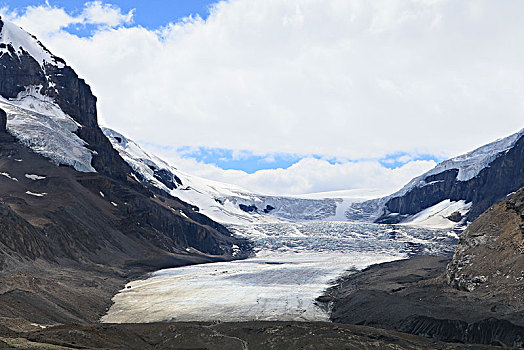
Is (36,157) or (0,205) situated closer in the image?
(0,205)

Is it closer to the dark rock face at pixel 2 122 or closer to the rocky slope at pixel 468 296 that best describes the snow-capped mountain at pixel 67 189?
the dark rock face at pixel 2 122

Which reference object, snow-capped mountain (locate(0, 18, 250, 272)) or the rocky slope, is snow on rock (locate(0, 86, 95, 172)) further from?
the rocky slope

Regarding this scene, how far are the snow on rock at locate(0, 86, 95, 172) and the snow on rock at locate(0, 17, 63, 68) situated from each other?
15002mm

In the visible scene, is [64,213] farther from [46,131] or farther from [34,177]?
[46,131]

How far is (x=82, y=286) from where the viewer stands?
56.4 m

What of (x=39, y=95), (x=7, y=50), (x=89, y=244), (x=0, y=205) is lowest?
(x=89, y=244)

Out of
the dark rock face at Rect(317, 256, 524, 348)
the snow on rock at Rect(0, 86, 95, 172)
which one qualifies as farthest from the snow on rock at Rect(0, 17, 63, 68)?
the dark rock face at Rect(317, 256, 524, 348)

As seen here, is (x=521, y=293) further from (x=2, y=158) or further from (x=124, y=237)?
(x=2, y=158)

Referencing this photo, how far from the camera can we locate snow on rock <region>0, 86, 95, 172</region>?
10619 cm

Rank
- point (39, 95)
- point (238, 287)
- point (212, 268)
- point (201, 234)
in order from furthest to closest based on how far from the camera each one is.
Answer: point (39, 95) < point (201, 234) < point (212, 268) < point (238, 287)

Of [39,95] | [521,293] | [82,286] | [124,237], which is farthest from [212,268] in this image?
[39,95]

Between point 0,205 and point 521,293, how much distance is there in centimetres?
5613

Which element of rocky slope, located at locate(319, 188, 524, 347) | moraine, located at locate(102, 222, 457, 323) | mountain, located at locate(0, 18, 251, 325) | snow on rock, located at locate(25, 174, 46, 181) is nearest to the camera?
rocky slope, located at locate(319, 188, 524, 347)

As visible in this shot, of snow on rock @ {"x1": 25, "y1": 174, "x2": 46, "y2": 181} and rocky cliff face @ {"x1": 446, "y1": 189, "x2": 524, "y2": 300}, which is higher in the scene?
snow on rock @ {"x1": 25, "y1": 174, "x2": 46, "y2": 181}
